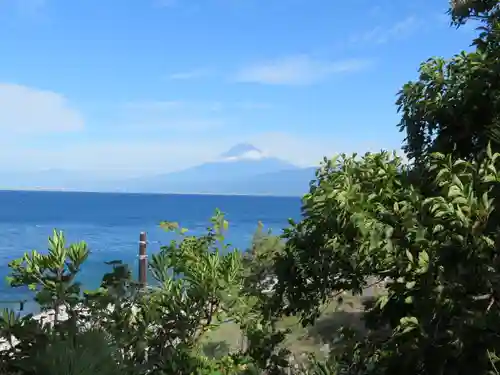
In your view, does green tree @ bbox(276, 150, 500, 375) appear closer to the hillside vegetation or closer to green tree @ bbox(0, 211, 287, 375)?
the hillside vegetation

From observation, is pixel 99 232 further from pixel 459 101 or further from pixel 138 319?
pixel 459 101

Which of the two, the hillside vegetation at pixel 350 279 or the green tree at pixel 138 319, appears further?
the green tree at pixel 138 319

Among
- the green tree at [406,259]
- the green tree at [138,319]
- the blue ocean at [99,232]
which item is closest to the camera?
the green tree at [406,259]

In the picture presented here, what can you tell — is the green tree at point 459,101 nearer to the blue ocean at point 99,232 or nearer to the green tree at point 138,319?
the blue ocean at point 99,232

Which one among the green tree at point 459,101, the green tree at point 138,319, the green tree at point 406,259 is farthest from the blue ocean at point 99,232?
the green tree at point 459,101

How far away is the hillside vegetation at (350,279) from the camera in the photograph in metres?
2.35

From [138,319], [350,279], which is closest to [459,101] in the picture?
[350,279]

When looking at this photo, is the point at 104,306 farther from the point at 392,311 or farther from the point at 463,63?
the point at 463,63

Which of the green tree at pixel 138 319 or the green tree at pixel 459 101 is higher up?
the green tree at pixel 459 101

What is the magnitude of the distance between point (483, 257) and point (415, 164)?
1427 millimetres

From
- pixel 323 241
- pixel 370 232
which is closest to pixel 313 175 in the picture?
pixel 323 241

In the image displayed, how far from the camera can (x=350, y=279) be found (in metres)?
3.12

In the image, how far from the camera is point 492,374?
91.2 inches

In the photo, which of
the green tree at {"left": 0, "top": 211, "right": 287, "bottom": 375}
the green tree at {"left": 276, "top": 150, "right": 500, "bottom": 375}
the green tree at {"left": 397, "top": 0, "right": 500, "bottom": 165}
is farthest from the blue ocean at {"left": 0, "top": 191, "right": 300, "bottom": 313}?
the green tree at {"left": 397, "top": 0, "right": 500, "bottom": 165}
